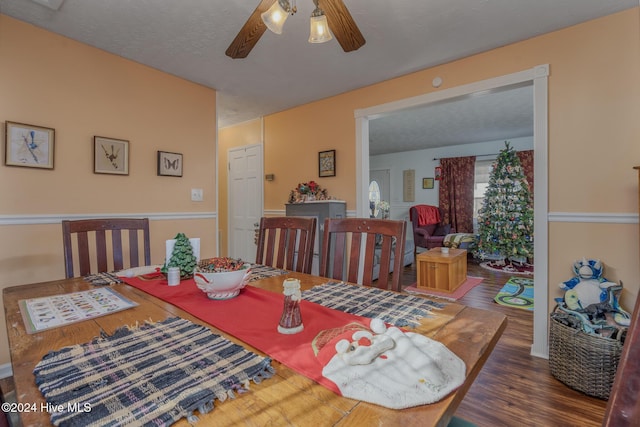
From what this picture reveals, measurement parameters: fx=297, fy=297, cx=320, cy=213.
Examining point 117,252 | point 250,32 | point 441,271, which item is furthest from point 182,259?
point 441,271

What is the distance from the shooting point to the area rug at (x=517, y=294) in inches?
129

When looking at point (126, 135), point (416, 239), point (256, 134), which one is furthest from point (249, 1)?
point (416, 239)

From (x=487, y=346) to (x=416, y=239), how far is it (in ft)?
18.0

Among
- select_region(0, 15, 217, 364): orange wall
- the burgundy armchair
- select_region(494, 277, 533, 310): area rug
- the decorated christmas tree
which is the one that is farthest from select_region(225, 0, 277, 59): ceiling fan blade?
the burgundy armchair

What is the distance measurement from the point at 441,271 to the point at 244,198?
3062 mm

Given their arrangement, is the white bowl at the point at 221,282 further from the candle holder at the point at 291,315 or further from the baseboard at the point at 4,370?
the baseboard at the point at 4,370

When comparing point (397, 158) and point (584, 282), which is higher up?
point (397, 158)

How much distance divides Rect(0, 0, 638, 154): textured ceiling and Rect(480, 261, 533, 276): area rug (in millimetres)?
3657

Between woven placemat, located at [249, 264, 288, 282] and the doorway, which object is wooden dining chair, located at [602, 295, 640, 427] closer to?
woven placemat, located at [249, 264, 288, 282]

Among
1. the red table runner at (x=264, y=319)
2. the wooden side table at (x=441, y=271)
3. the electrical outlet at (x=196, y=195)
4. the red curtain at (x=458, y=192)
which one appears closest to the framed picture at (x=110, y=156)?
the electrical outlet at (x=196, y=195)

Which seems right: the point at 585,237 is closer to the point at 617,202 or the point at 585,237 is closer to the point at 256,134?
the point at 617,202

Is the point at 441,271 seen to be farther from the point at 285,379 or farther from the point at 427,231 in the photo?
the point at 285,379

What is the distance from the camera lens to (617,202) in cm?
201

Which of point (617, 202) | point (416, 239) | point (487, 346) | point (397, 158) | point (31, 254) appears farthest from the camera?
point (397, 158)
